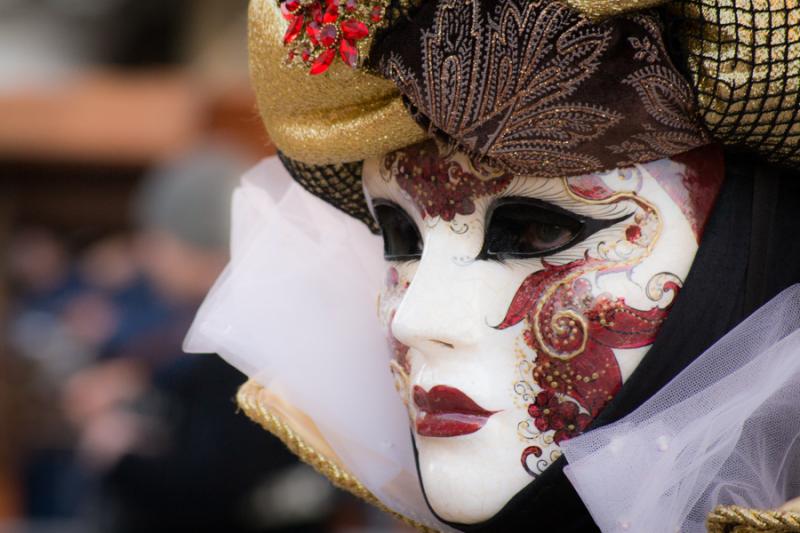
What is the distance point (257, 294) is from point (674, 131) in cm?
73

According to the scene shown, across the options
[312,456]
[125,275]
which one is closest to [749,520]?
[312,456]

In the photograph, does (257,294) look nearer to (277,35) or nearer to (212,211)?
(277,35)

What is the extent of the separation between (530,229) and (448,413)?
24 centimetres

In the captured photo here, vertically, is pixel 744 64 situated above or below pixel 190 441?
above

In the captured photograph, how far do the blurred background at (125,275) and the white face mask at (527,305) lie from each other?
58 centimetres

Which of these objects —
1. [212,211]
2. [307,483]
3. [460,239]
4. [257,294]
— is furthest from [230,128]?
[460,239]

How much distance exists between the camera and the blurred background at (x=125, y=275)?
2.81 metres

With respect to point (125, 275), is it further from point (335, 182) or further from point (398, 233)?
point (398, 233)

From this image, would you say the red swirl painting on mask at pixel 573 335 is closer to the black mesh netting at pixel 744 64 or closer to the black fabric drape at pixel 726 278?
the black fabric drape at pixel 726 278

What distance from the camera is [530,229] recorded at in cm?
148

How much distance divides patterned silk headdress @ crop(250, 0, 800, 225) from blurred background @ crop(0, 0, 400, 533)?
53cm

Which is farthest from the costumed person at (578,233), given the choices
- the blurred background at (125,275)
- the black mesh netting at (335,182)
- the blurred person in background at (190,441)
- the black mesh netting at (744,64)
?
the blurred person in background at (190,441)

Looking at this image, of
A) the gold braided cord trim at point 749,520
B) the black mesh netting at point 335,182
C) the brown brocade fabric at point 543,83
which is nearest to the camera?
the gold braided cord trim at point 749,520

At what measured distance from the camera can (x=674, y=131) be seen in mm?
1386
